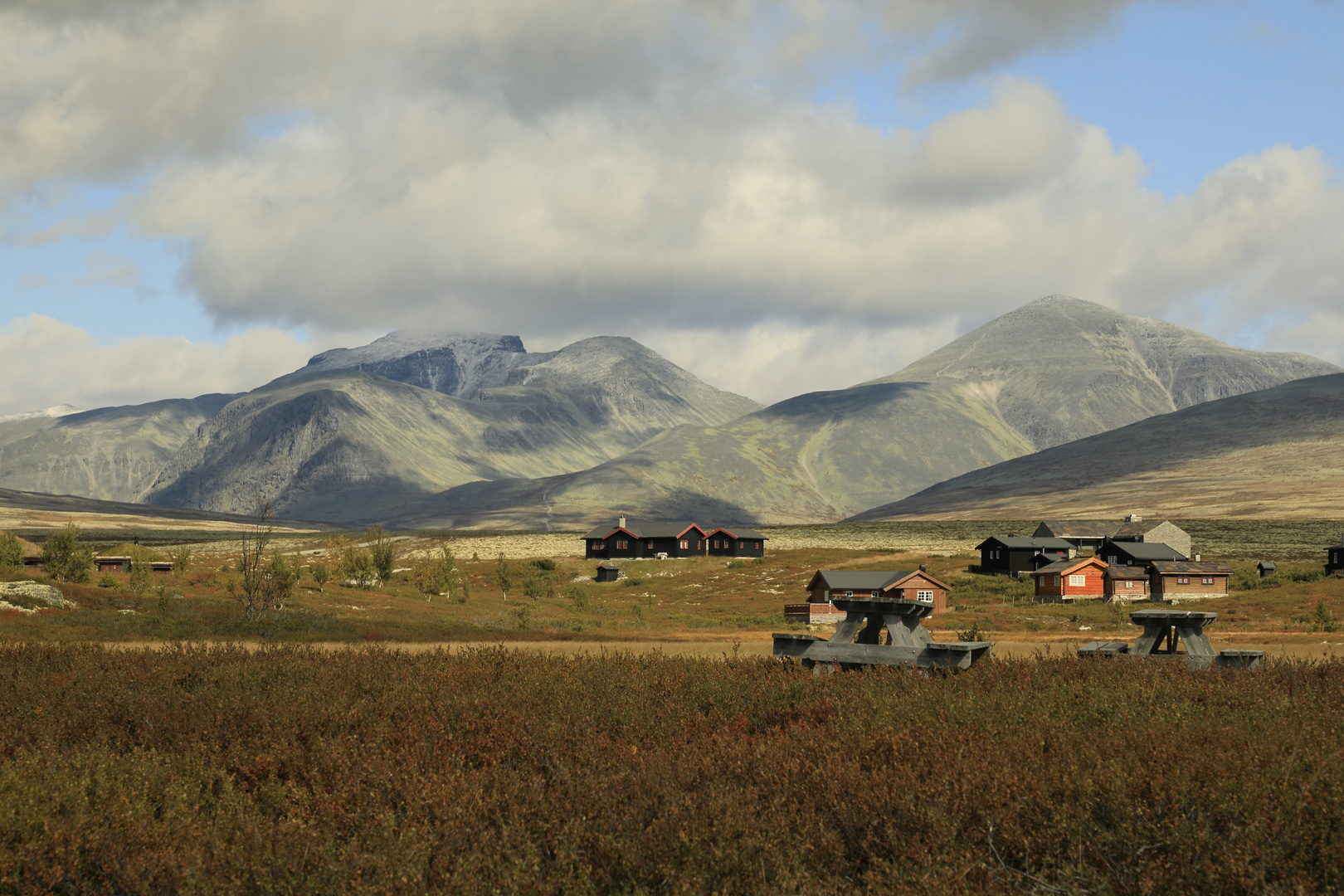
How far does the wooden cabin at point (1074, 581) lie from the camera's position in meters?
77.5

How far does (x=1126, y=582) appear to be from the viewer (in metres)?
78.9

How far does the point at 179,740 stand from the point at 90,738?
4.02 ft

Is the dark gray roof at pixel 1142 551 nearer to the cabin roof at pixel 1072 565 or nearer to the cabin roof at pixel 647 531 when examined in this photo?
the cabin roof at pixel 1072 565

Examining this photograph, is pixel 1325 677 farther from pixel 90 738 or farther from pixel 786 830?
pixel 90 738

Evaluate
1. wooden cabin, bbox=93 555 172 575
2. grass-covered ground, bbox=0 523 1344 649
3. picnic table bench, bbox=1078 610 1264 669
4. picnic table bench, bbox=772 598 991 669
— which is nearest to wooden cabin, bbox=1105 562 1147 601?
grass-covered ground, bbox=0 523 1344 649

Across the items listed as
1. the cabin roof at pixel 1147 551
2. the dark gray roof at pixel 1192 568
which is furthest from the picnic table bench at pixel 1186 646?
the cabin roof at pixel 1147 551

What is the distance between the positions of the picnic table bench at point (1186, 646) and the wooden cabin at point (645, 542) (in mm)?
114113

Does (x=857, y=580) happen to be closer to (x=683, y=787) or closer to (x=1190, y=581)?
(x=1190, y=581)

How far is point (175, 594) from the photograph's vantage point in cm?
4641

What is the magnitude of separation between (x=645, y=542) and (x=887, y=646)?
118134 mm

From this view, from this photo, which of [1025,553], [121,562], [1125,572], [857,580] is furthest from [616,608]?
[121,562]

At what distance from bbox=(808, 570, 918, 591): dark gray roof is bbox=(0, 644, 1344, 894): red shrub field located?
5522 centimetres

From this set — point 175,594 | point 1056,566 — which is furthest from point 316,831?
point 1056,566

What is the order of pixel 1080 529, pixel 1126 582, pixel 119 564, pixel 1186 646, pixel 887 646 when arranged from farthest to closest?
pixel 1080 529, pixel 119 564, pixel 1126 582, pixel 1186 646, pixel 887 646
